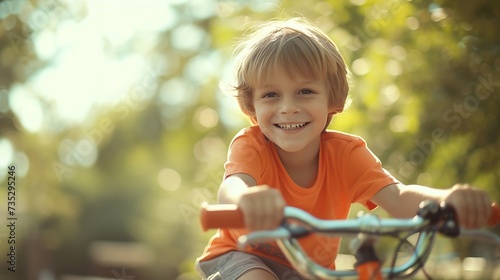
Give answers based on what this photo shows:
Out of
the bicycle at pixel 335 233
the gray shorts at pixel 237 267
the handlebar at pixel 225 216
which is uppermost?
the handlebar at pixel 225 216

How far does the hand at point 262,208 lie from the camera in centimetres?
196

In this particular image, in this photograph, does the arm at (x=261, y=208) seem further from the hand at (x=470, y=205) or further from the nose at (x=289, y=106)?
the nose at (x=289, y=106)

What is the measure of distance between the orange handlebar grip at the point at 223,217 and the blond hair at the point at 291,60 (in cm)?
97

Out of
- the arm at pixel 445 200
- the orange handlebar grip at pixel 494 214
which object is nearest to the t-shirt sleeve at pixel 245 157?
the arm at pixel 445 200

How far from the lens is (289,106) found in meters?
2.83

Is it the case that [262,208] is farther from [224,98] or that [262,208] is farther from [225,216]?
[224,98]

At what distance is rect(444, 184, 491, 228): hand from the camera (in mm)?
2221

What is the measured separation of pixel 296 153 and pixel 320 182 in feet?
0.50

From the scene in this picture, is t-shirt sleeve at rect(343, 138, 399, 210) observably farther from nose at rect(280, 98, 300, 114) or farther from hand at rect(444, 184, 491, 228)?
hand at rect(444, 184, 491, 228)

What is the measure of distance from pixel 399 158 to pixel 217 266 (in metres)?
4.11

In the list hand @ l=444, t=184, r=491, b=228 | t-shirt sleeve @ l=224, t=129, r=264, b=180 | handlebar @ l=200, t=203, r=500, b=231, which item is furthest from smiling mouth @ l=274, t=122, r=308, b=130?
handlebar @ l=200, t=203, r=500, b=231

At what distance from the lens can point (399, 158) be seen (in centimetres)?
679

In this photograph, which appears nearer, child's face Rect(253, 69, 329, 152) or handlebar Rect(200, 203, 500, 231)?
handlebar Rect(200, 203, 500, 231)

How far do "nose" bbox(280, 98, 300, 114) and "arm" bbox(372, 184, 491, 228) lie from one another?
1.55 feet
